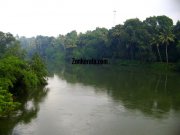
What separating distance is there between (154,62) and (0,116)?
115ft

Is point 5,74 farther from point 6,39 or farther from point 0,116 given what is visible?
point 6,39

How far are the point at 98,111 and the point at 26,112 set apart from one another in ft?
14.0

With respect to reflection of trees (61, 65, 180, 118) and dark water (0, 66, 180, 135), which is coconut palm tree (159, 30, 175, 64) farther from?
dark water (0, 66, 180, 135)

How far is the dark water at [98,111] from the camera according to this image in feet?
48.4

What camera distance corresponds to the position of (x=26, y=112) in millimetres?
17719

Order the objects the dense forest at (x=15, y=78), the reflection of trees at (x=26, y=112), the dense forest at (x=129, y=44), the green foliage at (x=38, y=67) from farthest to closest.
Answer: the dense forest at (x=129, y=44) → the green foliage at (x=38, y=67) → the dense forest at (x=15, y=78) → the reflection of trees at (x=26, y=112)

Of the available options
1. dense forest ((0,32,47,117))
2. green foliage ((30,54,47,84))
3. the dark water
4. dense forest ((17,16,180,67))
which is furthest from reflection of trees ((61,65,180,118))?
dense forest ((17,16,180,67))

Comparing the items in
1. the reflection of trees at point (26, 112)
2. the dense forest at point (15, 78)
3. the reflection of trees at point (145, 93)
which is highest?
the dense forest at point (15, 78)

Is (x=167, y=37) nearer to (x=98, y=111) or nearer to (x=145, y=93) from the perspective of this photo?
(x=145, y=93)

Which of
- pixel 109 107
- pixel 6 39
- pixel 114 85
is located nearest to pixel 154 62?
pixel 114 85

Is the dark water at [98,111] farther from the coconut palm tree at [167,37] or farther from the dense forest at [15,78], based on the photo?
the coconut palm tree at [167,37]

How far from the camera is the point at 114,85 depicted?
2934cm

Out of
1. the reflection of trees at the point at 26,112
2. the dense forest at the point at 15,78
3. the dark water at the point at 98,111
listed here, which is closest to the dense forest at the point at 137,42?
the dark water at the point at 98,111

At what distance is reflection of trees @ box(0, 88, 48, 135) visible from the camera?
14.8 metres
